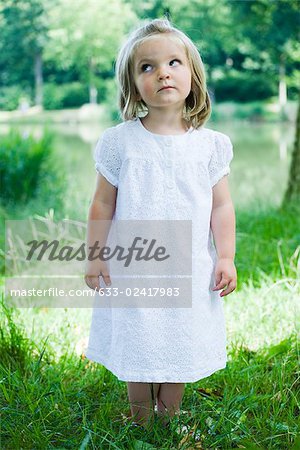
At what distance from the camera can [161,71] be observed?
1.34 metres

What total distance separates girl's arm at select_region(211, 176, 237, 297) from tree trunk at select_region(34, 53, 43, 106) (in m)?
9.36

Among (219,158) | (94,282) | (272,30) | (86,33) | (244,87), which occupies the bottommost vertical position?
(244,87)

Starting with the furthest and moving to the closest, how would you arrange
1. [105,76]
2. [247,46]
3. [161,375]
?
[247,46], [105,76], [161,375]

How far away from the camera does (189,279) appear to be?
52.8 inches

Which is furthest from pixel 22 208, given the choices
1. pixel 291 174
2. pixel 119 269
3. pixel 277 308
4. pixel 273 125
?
pixel 273 125

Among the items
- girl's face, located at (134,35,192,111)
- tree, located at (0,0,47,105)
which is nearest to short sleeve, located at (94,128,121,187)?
girl's face, located at (134,35,192,111)

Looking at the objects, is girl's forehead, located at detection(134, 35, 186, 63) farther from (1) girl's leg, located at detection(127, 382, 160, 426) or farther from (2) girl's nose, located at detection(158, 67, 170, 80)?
(1) girl's leg, located at detection(127, 382, 160, 426)

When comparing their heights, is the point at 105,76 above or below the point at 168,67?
below

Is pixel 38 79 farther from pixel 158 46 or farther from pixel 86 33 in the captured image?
pixel 158 46

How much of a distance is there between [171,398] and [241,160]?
718 centimetres

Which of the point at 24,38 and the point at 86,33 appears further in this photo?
the point at 86,33

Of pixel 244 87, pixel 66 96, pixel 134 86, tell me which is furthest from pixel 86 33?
pixel 134 86

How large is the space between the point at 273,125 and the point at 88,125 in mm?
3817

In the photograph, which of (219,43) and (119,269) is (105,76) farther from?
(119,269)
